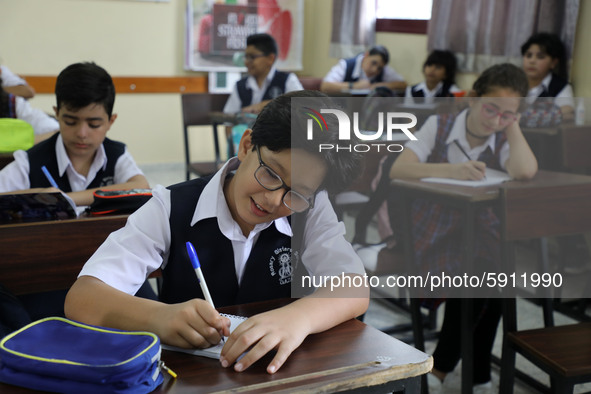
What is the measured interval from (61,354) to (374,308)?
2.36 meters

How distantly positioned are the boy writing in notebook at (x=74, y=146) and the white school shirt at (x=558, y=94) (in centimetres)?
272

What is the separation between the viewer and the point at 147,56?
6.21 m

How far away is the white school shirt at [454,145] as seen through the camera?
97.8 inches

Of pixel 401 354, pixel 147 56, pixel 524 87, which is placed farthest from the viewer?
pixel 147 56

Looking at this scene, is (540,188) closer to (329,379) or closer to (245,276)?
(245,276)

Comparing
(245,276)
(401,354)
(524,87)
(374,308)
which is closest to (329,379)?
(401,354)

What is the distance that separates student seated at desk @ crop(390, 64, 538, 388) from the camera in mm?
2299

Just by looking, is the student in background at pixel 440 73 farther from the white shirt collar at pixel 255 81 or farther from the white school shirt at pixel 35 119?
the white school shirt at pixel 35 119

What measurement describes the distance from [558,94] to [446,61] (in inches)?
41.5

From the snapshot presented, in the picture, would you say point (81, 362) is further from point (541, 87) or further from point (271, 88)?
point (271, 88)

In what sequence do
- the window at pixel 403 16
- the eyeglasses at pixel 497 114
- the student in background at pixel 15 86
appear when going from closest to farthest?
the eyeglasses at pixel 497 114 < the student in background at pixel 15 86 < the window at pixel 403 16

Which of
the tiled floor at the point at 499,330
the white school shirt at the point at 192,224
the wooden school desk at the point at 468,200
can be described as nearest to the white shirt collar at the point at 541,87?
the tiled floor at the point at 499,330

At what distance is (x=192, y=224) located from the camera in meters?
1.26

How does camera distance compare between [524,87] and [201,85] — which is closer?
[524,87]
